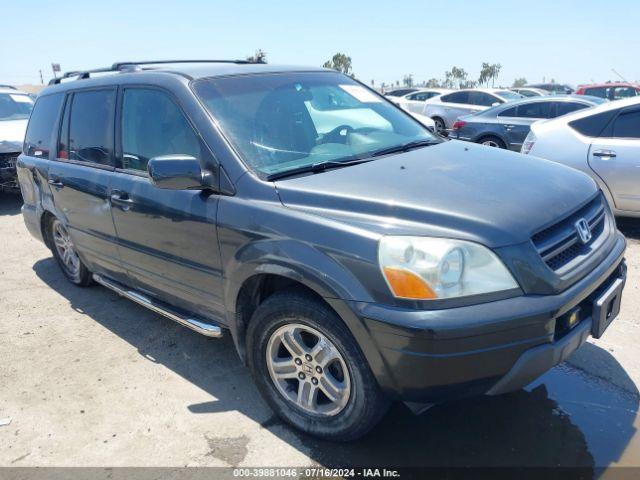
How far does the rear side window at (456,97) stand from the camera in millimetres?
14688

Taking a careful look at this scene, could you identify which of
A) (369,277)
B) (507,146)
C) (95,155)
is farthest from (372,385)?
(507,146)

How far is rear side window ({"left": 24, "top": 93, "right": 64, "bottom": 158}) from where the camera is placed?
4.62 meters

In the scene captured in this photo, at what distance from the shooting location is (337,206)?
243 cm

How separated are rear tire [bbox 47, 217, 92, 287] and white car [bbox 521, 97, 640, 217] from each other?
4978 mm

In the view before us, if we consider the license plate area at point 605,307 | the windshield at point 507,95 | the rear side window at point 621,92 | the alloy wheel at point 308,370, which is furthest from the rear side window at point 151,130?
the rear side window at point 621,92

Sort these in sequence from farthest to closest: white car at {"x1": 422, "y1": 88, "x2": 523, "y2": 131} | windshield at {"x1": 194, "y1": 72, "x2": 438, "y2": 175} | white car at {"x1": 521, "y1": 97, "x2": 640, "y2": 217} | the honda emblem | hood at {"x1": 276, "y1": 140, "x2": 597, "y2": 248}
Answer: white car at {"x1": 422, "y1": 88, "x2": 523, "y2": 131}, white car at {"x1": 521, "y1": 97, "x2": 640, "y2": 217}, windshield at {"x1": 194, "y1": 72, "x2": 438, "y2": 175}, the honda emblem, hood at {"x1": 276, "y1": 140, "x2": 597, "y2": 248}

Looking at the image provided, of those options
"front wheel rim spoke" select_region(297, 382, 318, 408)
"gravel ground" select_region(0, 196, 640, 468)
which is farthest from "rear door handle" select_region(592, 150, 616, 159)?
"front wheel rim spoke" select_region(297, 382, 318, 408)

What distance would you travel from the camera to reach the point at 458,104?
14555mm

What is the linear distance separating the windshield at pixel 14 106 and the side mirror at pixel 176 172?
883 cm

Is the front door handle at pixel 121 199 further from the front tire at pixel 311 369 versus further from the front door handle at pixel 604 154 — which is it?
the front door handle at pixel 604 154

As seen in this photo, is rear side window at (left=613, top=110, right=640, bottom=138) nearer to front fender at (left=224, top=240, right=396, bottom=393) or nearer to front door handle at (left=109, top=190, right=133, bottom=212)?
front fender at (left=224, top=240, right=396, bottom=393)

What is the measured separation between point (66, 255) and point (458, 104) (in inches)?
474

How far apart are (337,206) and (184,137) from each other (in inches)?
46.5

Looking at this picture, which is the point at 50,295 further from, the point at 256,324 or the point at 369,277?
the point at 369,277
